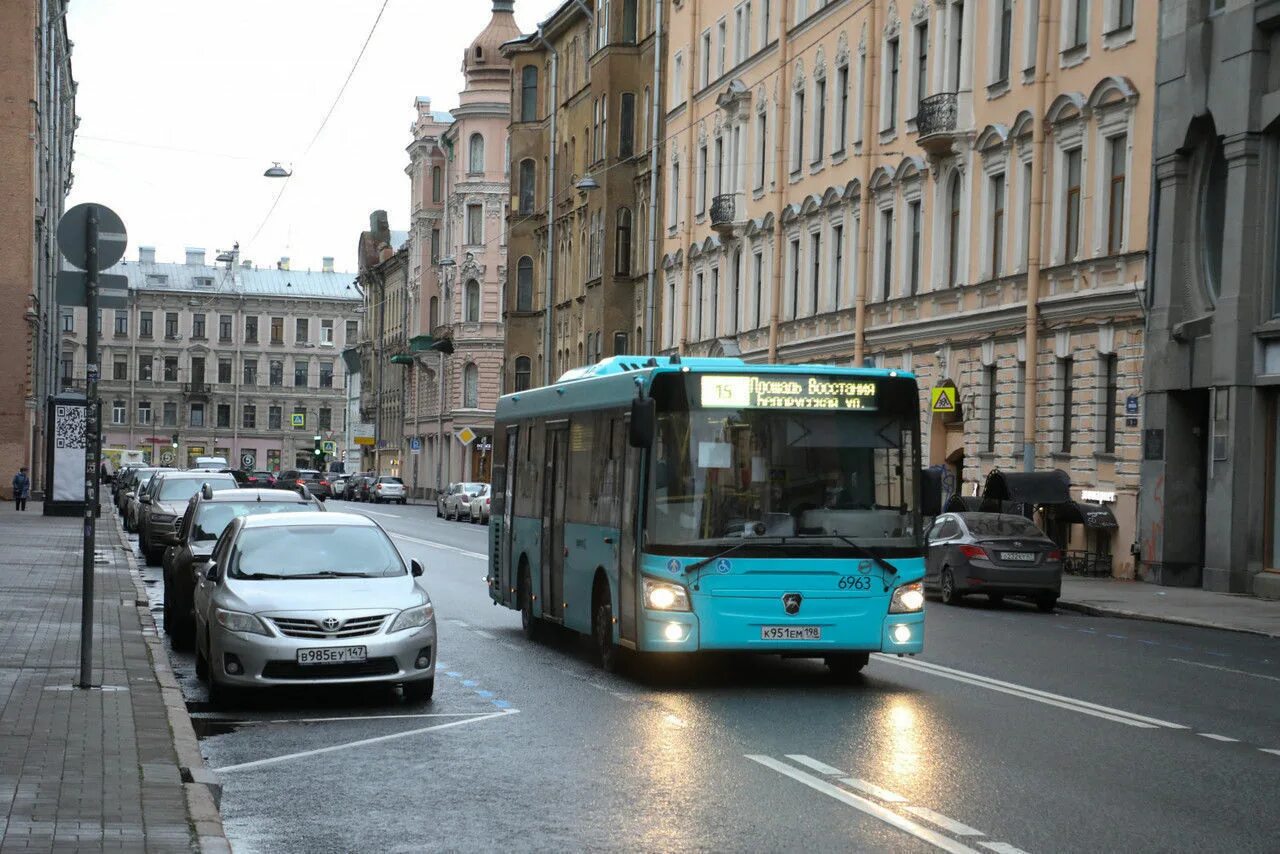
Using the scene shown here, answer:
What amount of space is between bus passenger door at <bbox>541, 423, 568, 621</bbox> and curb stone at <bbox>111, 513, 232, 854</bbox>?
368cm

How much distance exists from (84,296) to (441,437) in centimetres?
8365

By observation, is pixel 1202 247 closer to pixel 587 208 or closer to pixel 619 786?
pixel 619 786

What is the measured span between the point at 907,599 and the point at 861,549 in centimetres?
63

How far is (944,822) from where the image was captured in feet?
29.9

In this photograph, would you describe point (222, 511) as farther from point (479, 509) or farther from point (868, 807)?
point (479, 509)

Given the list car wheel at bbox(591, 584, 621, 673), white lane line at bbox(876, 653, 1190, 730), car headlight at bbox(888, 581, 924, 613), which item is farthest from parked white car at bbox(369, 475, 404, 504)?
car headlight at bbox(888, 581, 924, 613)

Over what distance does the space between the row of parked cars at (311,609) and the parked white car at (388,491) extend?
7407 centimetres

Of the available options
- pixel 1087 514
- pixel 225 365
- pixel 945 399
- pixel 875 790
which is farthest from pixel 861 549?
pixel 225 365

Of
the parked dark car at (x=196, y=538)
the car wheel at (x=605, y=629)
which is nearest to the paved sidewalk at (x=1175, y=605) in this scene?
the car wheel at (x=605, y=629)

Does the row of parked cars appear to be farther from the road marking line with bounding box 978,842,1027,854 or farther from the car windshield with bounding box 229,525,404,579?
the road marking line with bounding box 978,842,1027,854

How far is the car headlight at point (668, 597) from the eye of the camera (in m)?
15.2

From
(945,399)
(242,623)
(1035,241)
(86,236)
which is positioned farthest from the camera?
(1035,241)

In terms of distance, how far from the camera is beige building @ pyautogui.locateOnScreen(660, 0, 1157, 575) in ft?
111

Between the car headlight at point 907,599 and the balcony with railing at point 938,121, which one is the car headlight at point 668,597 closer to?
the car headlight at point 907,599
